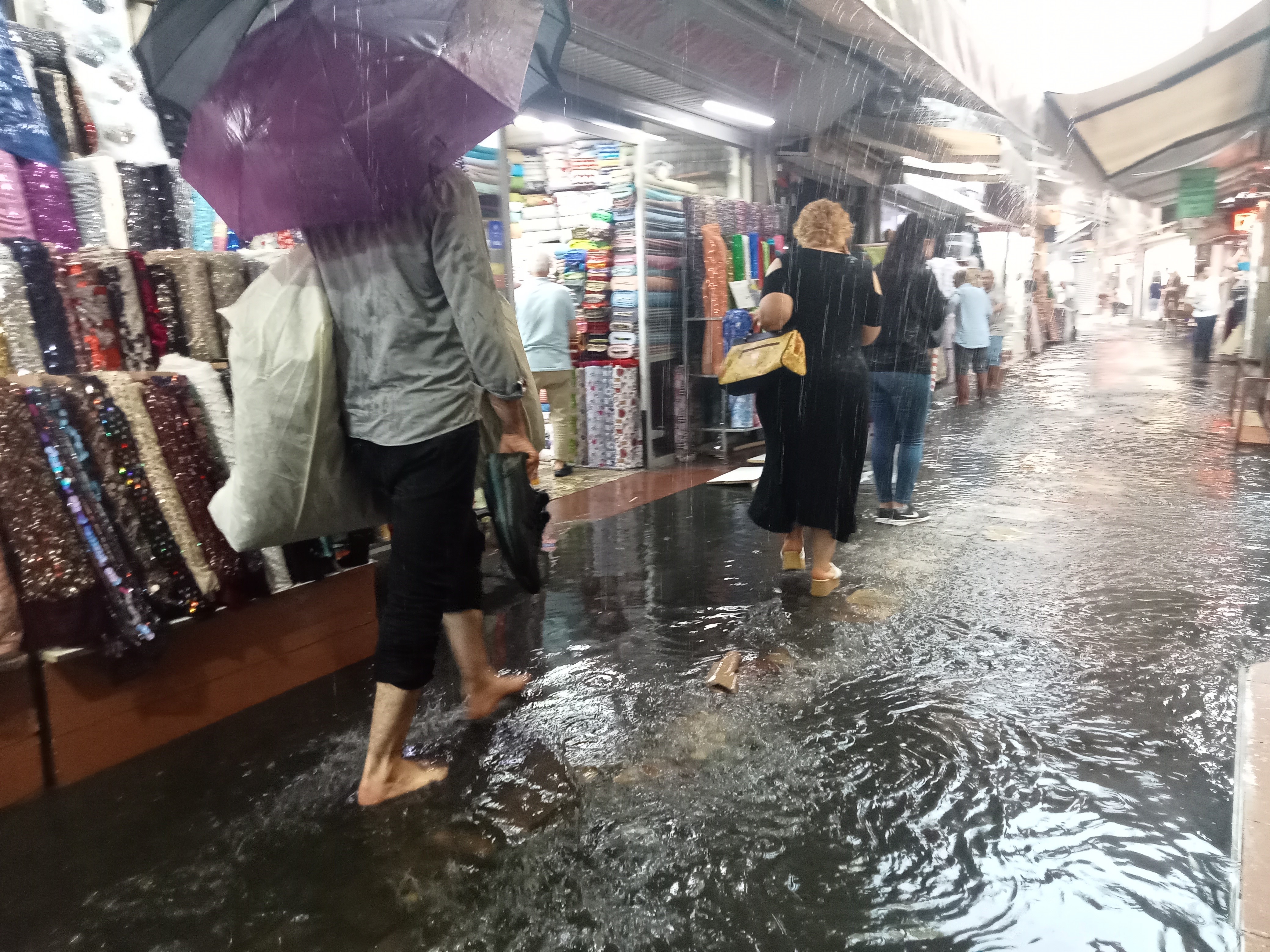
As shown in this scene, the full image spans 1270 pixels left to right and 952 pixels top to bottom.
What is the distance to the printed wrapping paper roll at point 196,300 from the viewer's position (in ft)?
8.86

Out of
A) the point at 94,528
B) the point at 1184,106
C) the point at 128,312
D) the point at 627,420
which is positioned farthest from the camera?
the point at 1184,106

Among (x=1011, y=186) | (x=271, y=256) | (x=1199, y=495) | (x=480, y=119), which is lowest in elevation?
(x=1199, y=495)

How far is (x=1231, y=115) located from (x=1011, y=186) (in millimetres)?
4110

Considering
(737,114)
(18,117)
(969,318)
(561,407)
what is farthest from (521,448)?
(969,318)

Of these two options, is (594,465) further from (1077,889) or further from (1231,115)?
(1231,115)

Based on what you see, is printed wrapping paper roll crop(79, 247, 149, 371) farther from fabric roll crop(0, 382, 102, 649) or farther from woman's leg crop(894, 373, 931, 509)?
woman's leg crop(894, 373, 931, 509)

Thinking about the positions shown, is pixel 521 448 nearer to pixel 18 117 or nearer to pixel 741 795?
pixel 741 795

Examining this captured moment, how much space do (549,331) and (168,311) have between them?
3663 mm

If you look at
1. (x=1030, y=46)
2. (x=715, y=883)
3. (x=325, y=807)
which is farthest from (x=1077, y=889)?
(x=1030, y=46)

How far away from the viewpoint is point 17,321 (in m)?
2.40

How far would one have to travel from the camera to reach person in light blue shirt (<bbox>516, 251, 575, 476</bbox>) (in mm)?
6176

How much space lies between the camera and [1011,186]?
44.7 ft

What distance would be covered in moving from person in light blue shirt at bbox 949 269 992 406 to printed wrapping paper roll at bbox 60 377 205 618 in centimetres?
967

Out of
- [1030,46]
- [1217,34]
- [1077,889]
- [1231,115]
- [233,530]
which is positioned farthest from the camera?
[1231,115]
